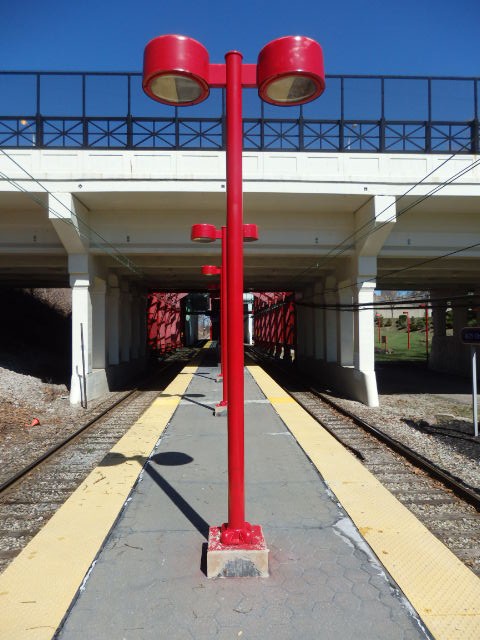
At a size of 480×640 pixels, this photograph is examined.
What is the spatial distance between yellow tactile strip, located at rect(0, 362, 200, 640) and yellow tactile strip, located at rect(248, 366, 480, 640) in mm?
2509

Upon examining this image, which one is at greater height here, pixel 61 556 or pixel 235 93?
pixel 235 93

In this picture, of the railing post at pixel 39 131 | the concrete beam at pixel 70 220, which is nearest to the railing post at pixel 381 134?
the concrete beam at pixel 70 220

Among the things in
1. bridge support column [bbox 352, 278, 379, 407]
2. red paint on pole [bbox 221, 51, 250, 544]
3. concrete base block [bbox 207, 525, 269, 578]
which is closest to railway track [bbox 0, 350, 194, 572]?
concrete base block [bbox 207, 525, 269, 578]

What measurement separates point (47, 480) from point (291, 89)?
6158mm

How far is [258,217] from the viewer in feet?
48.1

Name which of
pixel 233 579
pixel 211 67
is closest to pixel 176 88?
pixel 211 67

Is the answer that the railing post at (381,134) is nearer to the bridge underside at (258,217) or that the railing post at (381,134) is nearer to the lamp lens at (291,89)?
the bridge underside at (258,217)

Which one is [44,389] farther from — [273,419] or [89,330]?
[273,419]

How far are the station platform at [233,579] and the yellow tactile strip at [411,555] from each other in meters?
0.01

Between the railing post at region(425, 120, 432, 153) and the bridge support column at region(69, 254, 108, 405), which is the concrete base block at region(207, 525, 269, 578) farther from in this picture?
the railing post at region(425, 120, 432, 153)

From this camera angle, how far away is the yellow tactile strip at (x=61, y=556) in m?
3.37

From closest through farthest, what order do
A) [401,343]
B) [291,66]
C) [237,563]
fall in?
[291,66] < [237,563] < [401,343]

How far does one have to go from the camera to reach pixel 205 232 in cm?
898

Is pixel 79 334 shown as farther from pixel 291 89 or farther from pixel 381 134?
pixel 291 89
